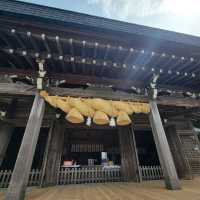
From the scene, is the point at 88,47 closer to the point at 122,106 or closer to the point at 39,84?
the point at 39,84

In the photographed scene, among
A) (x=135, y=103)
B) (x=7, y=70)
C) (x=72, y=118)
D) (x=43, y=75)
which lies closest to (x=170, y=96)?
(x=135, y=103)

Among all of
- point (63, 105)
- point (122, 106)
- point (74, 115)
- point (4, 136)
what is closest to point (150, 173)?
point (122, 106)

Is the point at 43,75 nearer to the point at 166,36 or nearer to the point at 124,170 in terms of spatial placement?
the point at 166,36

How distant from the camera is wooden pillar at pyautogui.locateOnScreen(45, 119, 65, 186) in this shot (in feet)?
16.6

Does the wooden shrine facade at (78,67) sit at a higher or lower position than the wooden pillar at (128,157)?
higher

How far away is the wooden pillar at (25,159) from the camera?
2600 mm

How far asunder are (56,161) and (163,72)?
4.85 m

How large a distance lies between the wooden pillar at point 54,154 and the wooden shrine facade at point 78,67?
3cm

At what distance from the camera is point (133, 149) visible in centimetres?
600

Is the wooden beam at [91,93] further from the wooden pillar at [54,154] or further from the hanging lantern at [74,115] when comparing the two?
the wooden pillar at [54,154]

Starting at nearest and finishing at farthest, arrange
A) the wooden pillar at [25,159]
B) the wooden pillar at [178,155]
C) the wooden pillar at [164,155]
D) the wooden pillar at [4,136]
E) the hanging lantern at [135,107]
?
the wooden pillar at [25,159] < the wooden pillar at [164,155] < the hanging lantern at [135,107] < the wooden pillar at [4,136] < the wooden pillar at [178,155]

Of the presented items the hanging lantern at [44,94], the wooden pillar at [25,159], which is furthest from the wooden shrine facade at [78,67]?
the hanging lantern at [44,94]

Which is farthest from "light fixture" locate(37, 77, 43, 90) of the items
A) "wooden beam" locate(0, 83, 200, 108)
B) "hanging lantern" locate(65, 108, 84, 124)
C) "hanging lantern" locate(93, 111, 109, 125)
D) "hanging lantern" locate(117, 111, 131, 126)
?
"hanging lantern" locate(117, 111, 131, 126)

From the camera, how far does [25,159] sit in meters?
2.86
